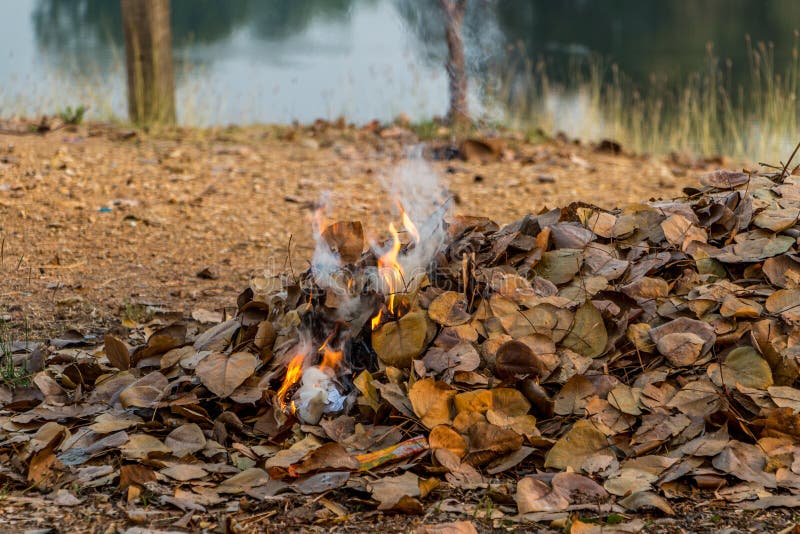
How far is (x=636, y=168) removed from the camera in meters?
6.05

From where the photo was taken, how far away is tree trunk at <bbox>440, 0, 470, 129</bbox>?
6812mm

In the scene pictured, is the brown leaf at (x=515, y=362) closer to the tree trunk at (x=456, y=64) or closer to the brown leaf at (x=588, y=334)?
the brown leaf at (x=588, y=334)

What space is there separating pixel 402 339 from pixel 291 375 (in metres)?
0.33

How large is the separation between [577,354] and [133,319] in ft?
5.98

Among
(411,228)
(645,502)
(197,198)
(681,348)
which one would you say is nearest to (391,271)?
(411,228)

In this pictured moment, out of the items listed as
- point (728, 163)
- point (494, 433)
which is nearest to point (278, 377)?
point (494, 433)

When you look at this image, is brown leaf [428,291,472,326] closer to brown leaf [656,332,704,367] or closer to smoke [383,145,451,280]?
smoke [383,145,451,280]

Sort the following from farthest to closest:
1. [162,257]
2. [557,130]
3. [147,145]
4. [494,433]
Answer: [557,130] → [147,145] → [162,257] → [494,433]

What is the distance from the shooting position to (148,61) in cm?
657

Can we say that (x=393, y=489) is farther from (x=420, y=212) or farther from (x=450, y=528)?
(x=420, y=212)

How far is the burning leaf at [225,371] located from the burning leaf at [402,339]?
1.22 feet

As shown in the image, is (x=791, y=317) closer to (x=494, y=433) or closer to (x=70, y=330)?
(x=494, y=433)

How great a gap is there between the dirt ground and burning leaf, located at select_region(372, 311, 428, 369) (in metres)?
0.55

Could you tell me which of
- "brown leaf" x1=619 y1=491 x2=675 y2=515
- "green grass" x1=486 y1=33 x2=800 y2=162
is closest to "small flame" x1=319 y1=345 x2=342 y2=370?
"brown leaf" x1=619 y1=491 x2=675 y2=515
